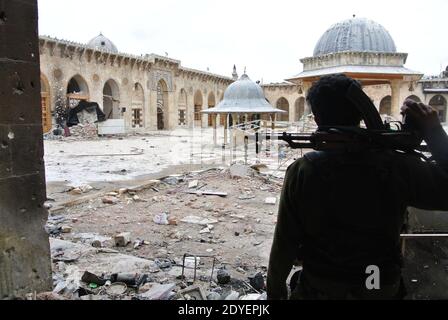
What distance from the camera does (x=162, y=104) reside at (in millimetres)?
35438

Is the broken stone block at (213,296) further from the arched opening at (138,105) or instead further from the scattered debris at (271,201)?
the arched opening at (138,105)

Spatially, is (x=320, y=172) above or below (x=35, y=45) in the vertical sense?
below

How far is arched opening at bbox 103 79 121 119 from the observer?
2981 cm

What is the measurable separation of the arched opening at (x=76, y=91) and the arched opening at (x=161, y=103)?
837cm

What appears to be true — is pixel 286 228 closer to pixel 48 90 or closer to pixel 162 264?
pixel 162 264

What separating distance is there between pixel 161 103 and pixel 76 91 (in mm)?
9151

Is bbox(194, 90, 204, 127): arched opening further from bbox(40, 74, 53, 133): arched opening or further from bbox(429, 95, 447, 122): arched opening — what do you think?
bbox(429, 95, 447, 122): arched opening

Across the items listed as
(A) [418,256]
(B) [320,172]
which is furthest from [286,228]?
(A) [418,256]

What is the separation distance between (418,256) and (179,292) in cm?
192

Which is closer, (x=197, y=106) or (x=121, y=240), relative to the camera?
(x=121, y=240)

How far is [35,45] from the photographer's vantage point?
3.00m

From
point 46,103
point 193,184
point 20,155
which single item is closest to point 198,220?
point 193,184

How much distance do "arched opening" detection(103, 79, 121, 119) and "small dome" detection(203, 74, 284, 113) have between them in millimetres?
12237
